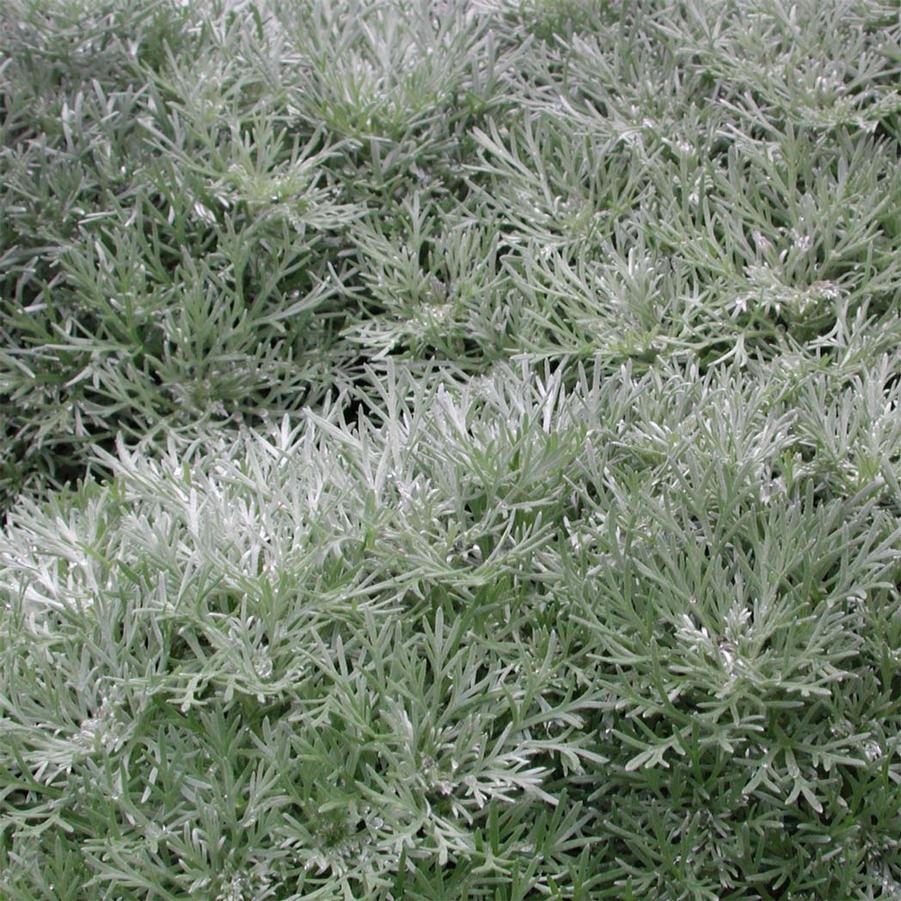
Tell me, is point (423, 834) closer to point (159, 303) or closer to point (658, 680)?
point (658, 680)

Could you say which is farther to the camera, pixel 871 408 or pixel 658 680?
pixel 871 408

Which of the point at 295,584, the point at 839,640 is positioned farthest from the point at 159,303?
the point at 839,640

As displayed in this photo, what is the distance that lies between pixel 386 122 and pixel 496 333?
1.66 ft

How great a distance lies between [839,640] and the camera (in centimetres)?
136

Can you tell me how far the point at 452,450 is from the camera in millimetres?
1558

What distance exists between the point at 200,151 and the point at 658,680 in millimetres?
1383

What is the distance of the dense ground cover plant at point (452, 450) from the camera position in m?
1.31

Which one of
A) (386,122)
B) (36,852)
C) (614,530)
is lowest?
(36,852)

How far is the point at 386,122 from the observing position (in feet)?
7.08

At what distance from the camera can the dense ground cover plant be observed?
1.31 meters

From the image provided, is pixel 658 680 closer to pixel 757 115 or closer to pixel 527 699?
pixel 527 699

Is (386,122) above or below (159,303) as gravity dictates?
above

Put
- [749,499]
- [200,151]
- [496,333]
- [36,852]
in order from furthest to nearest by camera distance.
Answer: [200,151]
[496,333]
[749,499]
[36,852]

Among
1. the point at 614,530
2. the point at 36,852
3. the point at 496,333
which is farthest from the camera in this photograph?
the point at 496,333
